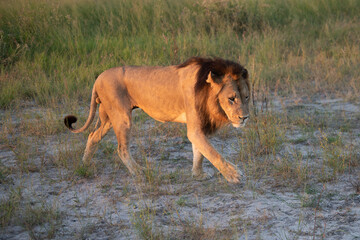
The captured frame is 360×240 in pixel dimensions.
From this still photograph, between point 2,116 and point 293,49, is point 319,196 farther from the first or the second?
point 293,49

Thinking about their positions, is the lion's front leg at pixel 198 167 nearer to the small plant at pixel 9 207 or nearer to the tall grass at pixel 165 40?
the small plant at pixel 9 207

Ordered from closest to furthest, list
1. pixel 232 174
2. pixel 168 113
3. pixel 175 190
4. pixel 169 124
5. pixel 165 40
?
pixel 232 174, pixel 175 190, pixel 168 113, pixel 169 124, pixel 165 40

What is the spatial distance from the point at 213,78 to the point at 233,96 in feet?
0.68

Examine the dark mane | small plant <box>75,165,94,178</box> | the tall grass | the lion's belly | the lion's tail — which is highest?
the dark mane

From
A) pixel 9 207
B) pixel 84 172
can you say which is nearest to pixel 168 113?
pixel 84 172

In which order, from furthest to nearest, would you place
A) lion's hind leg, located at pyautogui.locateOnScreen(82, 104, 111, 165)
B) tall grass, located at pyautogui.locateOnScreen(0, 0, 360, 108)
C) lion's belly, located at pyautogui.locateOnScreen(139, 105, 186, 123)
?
1. tall grass, located at pyautogui.locateOnScreen(0, 0, 360, 108)
2. lion's hind leg, located at pyautogui.locateOnScreen(82, 104, 111, 165)
3. lion's belly, located at pyautogui.locateOnScreen(139, 105, 186, 123)

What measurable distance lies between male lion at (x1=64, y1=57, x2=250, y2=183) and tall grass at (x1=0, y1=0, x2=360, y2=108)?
6.16ft

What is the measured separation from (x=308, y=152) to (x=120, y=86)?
1843 millimetres

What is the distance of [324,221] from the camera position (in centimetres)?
296

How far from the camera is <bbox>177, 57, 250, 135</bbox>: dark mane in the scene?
357 centimetres

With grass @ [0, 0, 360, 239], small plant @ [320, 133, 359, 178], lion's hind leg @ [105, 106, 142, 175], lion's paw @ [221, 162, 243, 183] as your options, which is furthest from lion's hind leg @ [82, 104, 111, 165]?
small plant @ [320, 133, 359, 178]

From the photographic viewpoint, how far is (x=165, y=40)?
22.9ft

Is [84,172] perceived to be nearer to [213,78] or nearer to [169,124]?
[213,78]

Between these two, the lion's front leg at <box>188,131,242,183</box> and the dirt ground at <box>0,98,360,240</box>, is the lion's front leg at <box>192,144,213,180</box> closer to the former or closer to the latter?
the dirt ground at <box>0,98,360,240</box>
